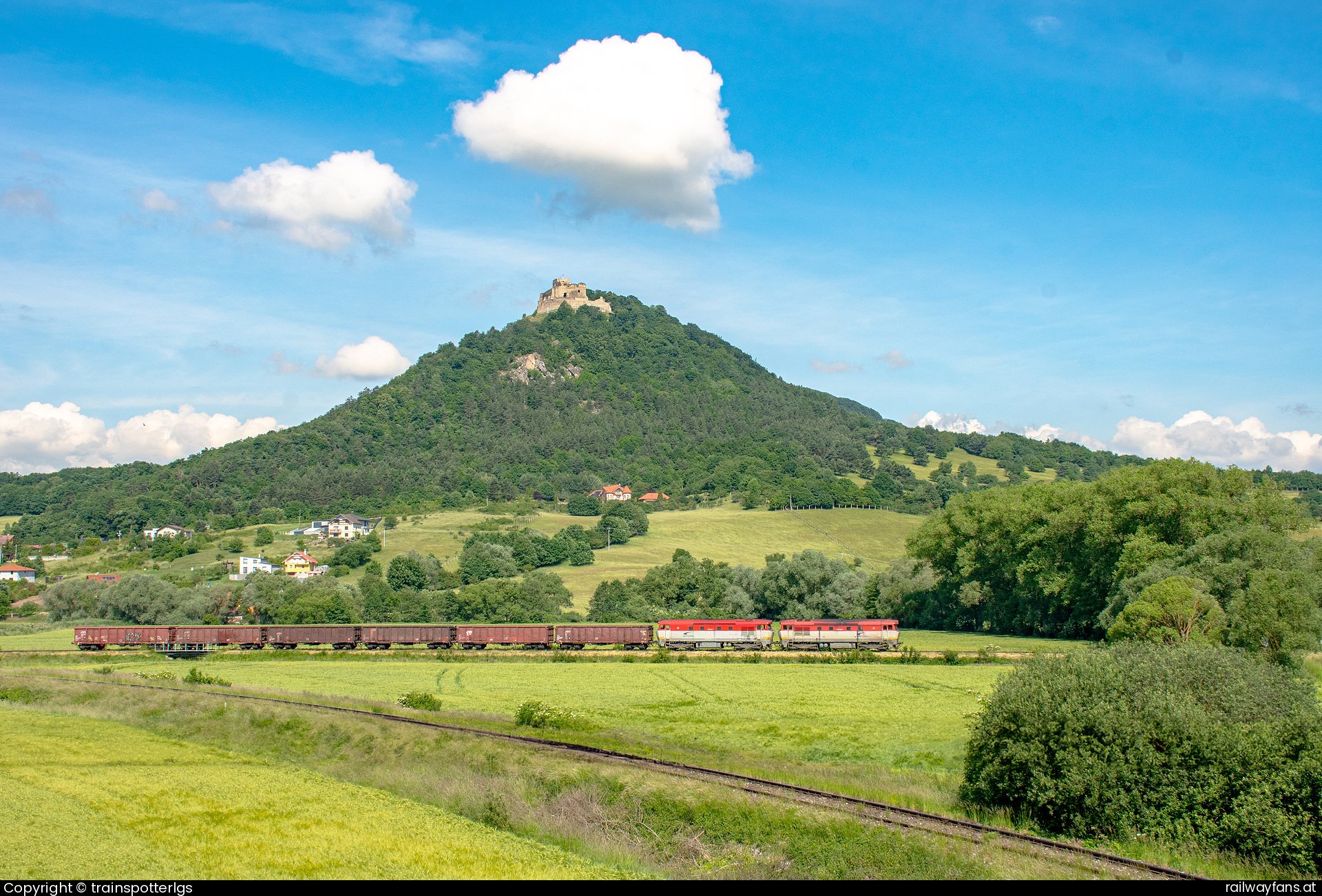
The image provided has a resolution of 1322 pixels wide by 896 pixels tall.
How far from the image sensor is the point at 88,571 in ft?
436

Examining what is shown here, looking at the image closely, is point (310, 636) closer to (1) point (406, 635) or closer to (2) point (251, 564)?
(1) point (406, 635)

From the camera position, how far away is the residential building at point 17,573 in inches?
5176

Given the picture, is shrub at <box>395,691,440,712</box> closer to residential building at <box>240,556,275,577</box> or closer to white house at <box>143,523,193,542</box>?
residential building at <box>240,556,275,577</box>

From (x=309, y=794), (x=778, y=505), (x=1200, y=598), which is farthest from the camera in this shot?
(x=778, y=505)

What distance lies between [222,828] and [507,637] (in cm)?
4701

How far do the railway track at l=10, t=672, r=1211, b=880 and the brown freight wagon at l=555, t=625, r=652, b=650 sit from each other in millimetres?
33181

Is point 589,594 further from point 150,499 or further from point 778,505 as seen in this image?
point 150,499

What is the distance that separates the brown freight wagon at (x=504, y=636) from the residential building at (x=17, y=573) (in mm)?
103898

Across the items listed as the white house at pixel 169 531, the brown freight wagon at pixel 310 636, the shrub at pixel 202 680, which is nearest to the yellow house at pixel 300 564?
the white house at pixel 169 531

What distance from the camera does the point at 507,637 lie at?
6575 centimetres

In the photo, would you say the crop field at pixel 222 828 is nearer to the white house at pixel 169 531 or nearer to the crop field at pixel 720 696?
the crop field at pixel 720 696

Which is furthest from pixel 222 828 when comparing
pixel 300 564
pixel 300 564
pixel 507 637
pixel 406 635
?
pixel 300 564

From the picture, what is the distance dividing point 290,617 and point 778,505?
11495 cm
